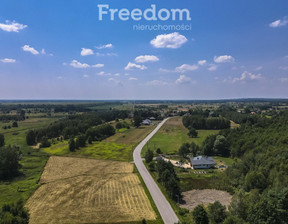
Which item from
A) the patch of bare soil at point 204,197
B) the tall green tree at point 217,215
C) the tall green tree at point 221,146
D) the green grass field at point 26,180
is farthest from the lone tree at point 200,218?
the tall green tree at point 221,146

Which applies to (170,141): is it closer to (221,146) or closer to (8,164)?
(221,146)

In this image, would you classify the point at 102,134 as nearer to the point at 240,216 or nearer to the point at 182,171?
the point at 182,171

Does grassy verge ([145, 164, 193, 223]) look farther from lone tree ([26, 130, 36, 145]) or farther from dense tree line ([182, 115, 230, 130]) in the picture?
dense tree line ([182, 115, 230, 130])

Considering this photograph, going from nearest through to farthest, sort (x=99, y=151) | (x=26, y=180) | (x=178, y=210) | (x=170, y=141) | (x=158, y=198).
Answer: (x=178, y=210) → (x=158, y=198) → (x=26, y=180) → (x=99, y=151) → (x=170, y=141)

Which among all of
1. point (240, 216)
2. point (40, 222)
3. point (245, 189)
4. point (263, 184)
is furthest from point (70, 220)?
point (263, 184)

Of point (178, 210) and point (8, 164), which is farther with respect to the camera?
point (8, 164)

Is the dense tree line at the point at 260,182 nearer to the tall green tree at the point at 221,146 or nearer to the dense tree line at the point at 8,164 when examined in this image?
the tall green tree at the point at 221,146

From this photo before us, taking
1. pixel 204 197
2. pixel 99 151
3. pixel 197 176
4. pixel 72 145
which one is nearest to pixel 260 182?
pixel 204 197

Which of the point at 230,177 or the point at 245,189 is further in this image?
the point at 230,177
